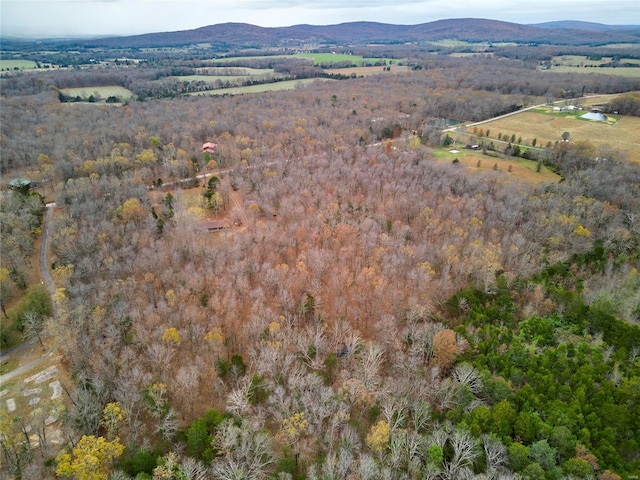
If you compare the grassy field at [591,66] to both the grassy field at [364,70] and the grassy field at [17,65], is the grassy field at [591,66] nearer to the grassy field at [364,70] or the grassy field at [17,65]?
the grassy field at [364,70]

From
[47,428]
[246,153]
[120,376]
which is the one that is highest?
[246,153]

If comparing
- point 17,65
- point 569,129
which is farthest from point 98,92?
point 569,129

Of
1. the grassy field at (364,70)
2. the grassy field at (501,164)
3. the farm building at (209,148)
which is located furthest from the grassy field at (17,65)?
the grassy field at (501,164)

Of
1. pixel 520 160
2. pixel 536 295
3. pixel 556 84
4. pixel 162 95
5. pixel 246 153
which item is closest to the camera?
pixel 536 295

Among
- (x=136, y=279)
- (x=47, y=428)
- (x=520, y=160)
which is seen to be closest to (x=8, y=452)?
(x=47, y=428)

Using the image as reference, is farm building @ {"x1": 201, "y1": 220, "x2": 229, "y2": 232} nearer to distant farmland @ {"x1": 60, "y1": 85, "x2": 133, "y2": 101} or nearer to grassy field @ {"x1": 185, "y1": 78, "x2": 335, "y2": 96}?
grassy field @ {"x1": 185, "y1": 78, "x2": 335, "y2": 96}

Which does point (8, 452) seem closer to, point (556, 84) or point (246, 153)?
point (246, 153)
